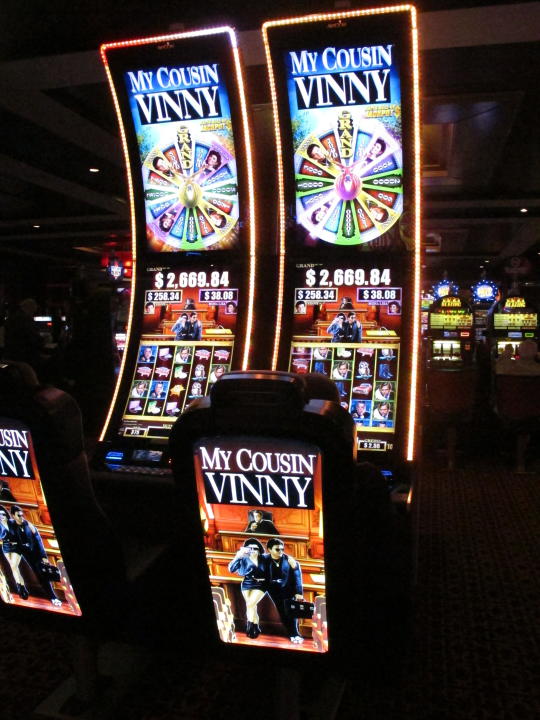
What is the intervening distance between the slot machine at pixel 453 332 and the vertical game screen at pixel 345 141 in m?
6.89

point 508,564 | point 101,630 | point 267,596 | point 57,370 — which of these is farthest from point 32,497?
point 57,370

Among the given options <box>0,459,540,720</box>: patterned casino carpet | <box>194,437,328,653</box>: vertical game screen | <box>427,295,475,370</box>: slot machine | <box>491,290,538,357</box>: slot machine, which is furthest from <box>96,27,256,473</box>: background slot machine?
<box>491,290,538,357</box>: slot machine

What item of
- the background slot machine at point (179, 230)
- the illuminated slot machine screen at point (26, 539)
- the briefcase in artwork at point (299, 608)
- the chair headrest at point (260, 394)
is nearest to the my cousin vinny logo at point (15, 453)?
the illuminated slot machine screen at point (26, 539)

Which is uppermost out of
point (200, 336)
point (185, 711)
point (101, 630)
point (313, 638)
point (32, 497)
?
point (200, 336)

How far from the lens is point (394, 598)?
172cm

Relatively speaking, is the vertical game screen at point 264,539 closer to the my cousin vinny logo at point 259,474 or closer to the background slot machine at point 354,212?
the my cousin vinny logo at point 259,474

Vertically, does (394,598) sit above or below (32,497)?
below

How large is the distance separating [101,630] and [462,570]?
85.8 inches

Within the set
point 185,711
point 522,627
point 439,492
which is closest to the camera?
point 185,711

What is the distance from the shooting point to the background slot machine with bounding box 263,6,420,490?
8.55 ft

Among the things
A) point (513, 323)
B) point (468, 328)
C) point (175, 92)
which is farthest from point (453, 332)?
point (175, 92)

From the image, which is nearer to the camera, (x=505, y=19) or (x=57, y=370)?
(x=505, y=19)

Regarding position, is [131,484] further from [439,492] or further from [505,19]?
[505,19]

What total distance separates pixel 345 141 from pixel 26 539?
2.03 metres
